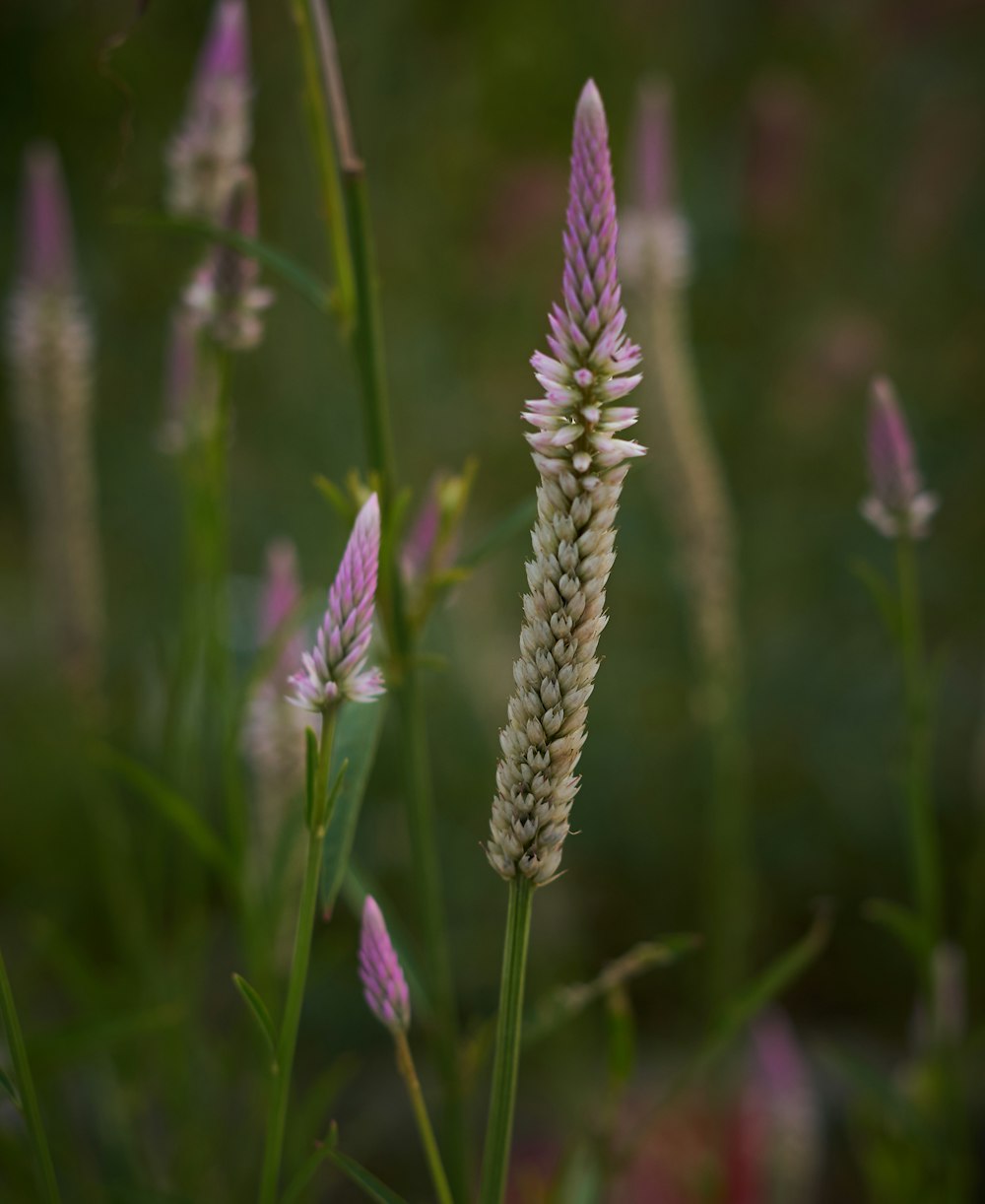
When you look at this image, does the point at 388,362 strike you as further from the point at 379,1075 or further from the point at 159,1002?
the point at 159,1002

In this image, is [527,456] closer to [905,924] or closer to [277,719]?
[277,719]

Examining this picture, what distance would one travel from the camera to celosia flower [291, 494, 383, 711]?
52 cm

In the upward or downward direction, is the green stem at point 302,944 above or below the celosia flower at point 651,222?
below

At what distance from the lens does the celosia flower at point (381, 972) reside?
1.95 feet

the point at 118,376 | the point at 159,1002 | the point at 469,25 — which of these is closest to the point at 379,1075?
the point at 159,1002

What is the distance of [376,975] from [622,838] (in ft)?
5.42

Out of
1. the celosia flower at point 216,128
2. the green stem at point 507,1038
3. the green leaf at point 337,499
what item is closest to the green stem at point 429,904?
the green leaf at point 337,499

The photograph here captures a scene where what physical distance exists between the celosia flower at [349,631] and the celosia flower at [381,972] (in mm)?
125

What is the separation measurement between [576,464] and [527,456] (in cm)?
229

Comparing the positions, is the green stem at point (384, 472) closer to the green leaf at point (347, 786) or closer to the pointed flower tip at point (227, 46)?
the green leaf at point (347, 786)

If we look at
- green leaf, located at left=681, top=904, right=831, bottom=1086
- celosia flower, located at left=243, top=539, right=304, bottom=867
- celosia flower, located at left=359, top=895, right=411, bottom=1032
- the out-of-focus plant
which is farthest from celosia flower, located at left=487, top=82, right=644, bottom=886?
the out-of-focus plant

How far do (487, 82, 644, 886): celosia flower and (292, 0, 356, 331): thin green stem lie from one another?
29 centimetres

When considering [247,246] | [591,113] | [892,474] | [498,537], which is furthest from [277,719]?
[591,113]

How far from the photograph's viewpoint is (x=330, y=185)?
0.77 metres
